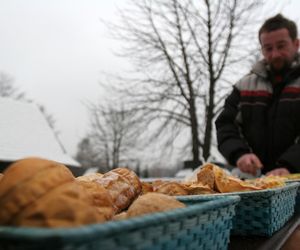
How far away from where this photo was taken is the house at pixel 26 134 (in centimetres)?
1260

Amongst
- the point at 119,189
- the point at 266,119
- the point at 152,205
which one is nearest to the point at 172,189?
the point at 119,189

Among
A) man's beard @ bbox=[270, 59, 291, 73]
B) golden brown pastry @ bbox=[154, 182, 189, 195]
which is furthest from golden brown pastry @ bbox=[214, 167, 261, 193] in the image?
man's beard @ bbox=[270, 59, 291, 73]

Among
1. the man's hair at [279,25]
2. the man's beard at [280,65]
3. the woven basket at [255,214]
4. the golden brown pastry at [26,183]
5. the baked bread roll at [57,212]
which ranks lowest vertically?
the woven basket at [255,214]

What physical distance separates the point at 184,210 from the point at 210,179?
638 mm

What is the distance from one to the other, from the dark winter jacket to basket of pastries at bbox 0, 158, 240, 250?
2.12 metres

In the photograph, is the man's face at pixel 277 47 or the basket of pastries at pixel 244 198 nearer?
the basket of pastries at pixel 244 198

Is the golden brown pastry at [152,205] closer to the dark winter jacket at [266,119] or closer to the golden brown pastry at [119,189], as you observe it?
the golden brown pastry at [119,189]

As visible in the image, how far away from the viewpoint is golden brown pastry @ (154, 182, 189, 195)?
1173 mm

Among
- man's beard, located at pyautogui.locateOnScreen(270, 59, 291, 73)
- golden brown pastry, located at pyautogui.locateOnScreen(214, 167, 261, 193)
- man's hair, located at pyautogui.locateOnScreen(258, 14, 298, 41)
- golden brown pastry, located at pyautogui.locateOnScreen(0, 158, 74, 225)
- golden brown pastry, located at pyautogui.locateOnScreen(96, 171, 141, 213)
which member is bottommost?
golden brown pastry, located at pyautogui.locateOnScreen(214, 167, 261, 193)

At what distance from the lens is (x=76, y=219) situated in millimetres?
578

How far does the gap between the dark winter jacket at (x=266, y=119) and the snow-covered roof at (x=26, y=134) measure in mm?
9502

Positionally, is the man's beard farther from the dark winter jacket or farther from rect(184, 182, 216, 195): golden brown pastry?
rect(184, 182, 216, 195): golden brown pastry

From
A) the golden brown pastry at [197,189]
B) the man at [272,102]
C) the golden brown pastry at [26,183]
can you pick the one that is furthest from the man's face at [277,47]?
the golden brown pastry at [26,183]

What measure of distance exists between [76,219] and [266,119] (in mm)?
2464
